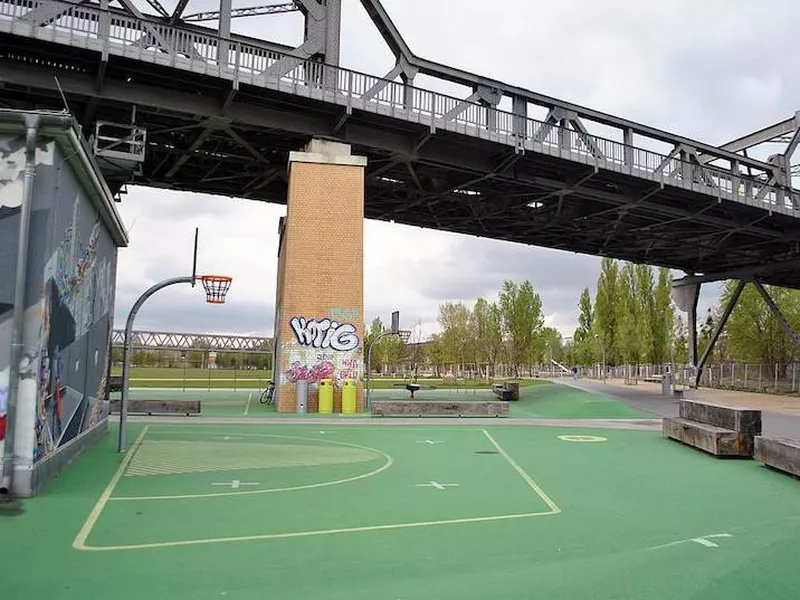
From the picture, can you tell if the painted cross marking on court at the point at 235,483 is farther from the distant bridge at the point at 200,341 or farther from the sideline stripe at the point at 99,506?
the distant bridge at the point at 200,341

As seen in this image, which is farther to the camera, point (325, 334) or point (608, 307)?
point (608, 307)

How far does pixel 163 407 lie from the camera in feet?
69.9

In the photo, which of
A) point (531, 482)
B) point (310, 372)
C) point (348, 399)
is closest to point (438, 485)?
point (531, 482)

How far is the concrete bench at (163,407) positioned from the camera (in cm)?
2091

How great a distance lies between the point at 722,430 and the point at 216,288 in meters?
11.0

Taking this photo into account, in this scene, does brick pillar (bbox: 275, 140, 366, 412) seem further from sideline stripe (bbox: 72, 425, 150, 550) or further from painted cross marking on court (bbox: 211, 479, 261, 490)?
painted cross marking on court (bbox: 211, 479, 261, 490)

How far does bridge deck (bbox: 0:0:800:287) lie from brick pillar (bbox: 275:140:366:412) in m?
2.00

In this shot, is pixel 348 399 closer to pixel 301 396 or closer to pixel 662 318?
pixel 301 396

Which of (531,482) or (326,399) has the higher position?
(326,399)

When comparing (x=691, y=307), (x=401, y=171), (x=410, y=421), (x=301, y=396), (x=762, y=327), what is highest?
(x=401, y=171)

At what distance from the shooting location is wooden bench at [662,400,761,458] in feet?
45.2

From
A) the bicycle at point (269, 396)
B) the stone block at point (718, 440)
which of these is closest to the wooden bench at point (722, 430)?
the stone block at point (718, 440)

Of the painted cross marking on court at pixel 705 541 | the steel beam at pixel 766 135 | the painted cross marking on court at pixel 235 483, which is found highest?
the steel beam at pixel 766 135

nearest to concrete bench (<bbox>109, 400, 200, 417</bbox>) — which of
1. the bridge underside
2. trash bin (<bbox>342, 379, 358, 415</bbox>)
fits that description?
trash bin (<bbox>342, 379, 358, 415</bbox>)
